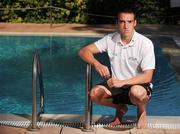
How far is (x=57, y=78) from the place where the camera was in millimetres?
9750

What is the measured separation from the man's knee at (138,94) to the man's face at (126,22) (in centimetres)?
60

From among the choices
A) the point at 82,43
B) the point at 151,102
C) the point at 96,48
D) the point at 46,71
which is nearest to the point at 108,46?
the point at 96,48

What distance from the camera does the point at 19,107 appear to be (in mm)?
8062

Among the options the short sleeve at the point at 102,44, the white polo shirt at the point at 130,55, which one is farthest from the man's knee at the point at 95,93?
the short sleeve at the point at 102,44

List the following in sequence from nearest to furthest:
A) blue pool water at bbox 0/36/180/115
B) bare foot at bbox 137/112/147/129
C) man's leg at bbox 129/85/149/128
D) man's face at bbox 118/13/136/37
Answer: man's leg at bbox 129/85/149/128 → man's face at bbox 118/13/136/37 → bare foot at bbox 137/112/147/129 → blue pool water at bbox 0/36/180/115

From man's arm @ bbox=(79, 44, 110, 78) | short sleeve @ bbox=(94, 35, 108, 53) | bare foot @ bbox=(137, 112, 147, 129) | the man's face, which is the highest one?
the man's face

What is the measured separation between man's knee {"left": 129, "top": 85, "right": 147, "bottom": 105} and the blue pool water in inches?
98.9

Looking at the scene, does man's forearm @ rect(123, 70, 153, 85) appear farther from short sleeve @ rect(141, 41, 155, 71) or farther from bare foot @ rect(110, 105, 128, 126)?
bare foot @ rect(110, 105, 128, 126)

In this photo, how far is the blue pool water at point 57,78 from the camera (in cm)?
805

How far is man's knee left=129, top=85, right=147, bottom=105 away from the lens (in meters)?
4.88

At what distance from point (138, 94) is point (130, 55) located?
0.48m

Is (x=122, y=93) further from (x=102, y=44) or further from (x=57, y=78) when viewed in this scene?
(x=57, y=78)

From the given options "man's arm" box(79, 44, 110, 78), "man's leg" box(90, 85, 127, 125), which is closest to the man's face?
"man's arm" box(79, 44, 110, 78)

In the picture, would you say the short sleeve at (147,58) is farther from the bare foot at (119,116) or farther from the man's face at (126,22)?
the bare foot at (119,116)
